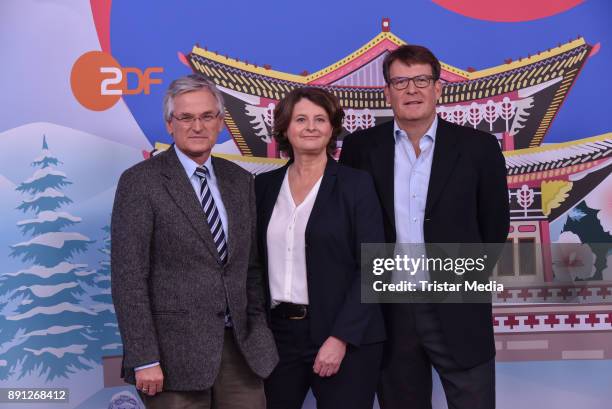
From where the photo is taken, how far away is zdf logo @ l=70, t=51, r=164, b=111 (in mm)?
2939

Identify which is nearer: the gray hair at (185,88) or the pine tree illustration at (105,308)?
the gray hair at (185,88)

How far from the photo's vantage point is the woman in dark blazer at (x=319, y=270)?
1.96 m

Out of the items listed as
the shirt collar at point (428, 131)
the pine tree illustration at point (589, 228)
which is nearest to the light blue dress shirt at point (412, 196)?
the shirt collar at point (428, 131)

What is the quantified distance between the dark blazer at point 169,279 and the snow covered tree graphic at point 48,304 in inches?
49.2

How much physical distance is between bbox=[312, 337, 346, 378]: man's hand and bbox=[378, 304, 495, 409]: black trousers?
32 centimetres

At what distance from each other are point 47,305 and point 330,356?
5.31ft

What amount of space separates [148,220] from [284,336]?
0.57 metres

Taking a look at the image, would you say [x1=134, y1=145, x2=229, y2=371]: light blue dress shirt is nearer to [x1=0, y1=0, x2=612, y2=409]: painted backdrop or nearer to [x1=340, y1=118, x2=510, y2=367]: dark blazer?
[x1=340, y1=118, x2=510, y2=367]: dark blazer

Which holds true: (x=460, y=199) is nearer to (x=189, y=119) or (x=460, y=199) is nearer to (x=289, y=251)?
(x=289, y=251)

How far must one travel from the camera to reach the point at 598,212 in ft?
9.55

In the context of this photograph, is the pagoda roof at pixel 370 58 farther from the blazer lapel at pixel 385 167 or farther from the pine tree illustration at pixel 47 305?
the pine tree illustration at pixel 47 305

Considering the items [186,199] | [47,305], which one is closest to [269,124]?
[186,199]

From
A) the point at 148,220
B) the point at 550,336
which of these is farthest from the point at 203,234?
the point at 550,336

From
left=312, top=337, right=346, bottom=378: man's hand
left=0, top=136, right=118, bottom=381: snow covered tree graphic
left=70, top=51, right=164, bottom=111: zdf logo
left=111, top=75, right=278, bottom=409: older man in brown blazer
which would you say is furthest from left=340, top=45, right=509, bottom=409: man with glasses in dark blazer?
left=0, top=136, right=118, bottom=381: snow covered tree graphic
